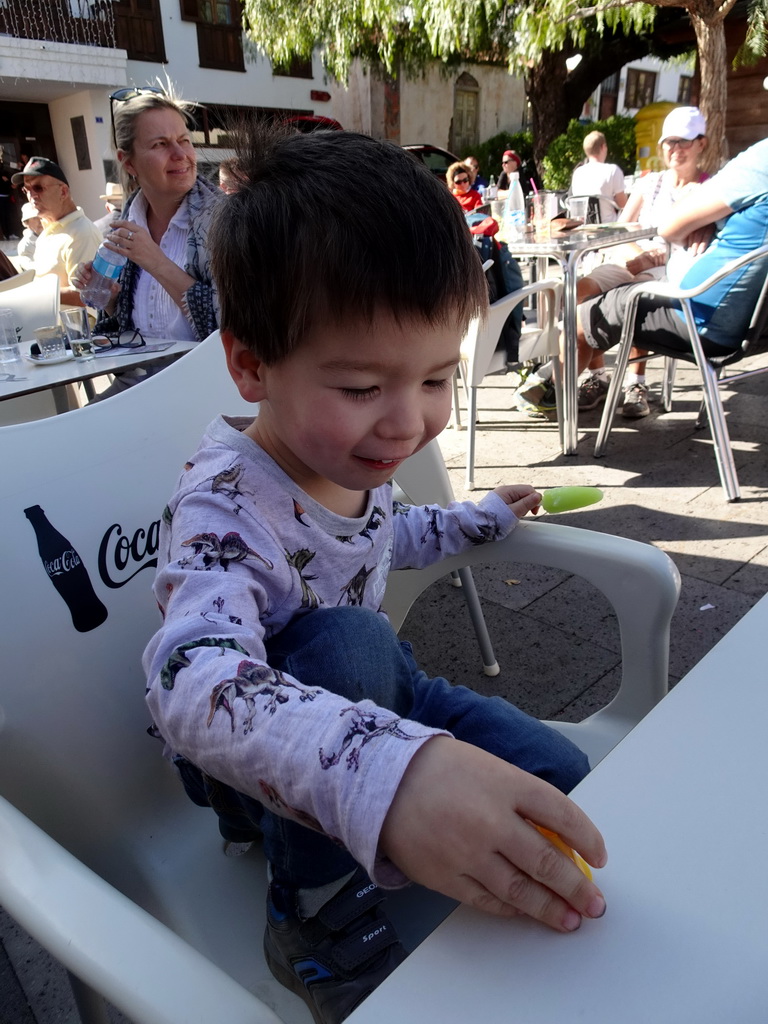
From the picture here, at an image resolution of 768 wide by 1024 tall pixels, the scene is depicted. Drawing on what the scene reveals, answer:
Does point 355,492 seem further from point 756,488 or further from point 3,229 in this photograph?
point 3,229

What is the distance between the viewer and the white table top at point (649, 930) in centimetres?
40

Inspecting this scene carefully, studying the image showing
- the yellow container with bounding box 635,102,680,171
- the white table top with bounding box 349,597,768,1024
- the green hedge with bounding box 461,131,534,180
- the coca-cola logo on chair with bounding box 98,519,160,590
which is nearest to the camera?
the white table top with bounding box 349,597,768,1024

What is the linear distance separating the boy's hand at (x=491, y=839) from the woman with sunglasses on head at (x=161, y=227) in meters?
2.36

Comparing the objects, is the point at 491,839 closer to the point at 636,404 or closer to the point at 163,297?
the point at 163,297

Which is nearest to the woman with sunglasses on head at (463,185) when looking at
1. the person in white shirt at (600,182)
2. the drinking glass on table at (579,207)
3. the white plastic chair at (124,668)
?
the person in white shirt at (600,182)

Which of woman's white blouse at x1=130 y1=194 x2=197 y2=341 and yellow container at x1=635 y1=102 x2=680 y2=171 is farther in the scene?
yellow container at x1=635 y1=102 x2=680 y2=171

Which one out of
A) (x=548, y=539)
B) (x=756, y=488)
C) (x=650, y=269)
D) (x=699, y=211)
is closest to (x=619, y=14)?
(x=650, y=269)

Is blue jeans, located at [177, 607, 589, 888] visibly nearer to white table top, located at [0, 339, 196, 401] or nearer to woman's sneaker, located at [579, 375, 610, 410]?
white table top, located at [0, 339, 196, 401]

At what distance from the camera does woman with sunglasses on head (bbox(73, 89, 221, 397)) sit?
256 cm

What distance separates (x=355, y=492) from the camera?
40.4 inches

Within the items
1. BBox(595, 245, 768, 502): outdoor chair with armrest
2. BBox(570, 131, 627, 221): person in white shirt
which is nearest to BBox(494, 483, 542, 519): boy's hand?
BBox(595, 245, 768, 502): outdoor chair with armrest

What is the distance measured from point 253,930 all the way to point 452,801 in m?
0.53

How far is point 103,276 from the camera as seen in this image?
111 inches

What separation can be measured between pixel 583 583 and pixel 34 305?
119 inches
